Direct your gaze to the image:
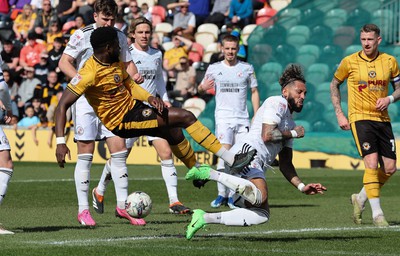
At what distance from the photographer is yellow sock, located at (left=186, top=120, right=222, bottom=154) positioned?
388 inches

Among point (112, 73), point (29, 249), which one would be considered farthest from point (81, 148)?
point (29, 249)

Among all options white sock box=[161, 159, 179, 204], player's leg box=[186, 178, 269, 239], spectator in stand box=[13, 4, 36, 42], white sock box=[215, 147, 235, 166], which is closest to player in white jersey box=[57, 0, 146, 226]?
white sock box=[161, 159, 179, 204]

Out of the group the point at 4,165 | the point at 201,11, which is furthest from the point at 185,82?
the point at 4,165

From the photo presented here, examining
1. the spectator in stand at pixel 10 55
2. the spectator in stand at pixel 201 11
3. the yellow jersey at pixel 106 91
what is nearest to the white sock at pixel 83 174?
the yellow jersey at pixel 106 91

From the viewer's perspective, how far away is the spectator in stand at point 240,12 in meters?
28.4

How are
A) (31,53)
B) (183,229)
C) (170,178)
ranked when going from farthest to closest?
(31,53)
(170,178)
(183,229)

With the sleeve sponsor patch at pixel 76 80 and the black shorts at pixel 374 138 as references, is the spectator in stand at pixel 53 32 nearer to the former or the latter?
the black shorts at pixel 374 138

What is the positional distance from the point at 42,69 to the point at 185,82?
5428mm

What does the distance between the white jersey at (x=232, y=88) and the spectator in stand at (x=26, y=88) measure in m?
15.1

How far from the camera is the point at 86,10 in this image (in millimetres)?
31109

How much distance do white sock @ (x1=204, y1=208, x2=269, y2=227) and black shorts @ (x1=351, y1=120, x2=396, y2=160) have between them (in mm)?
2762

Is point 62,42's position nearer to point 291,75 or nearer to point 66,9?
point 66,9

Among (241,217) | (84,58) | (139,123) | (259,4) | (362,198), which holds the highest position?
(259,4)

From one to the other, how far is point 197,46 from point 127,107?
60.4 feet
